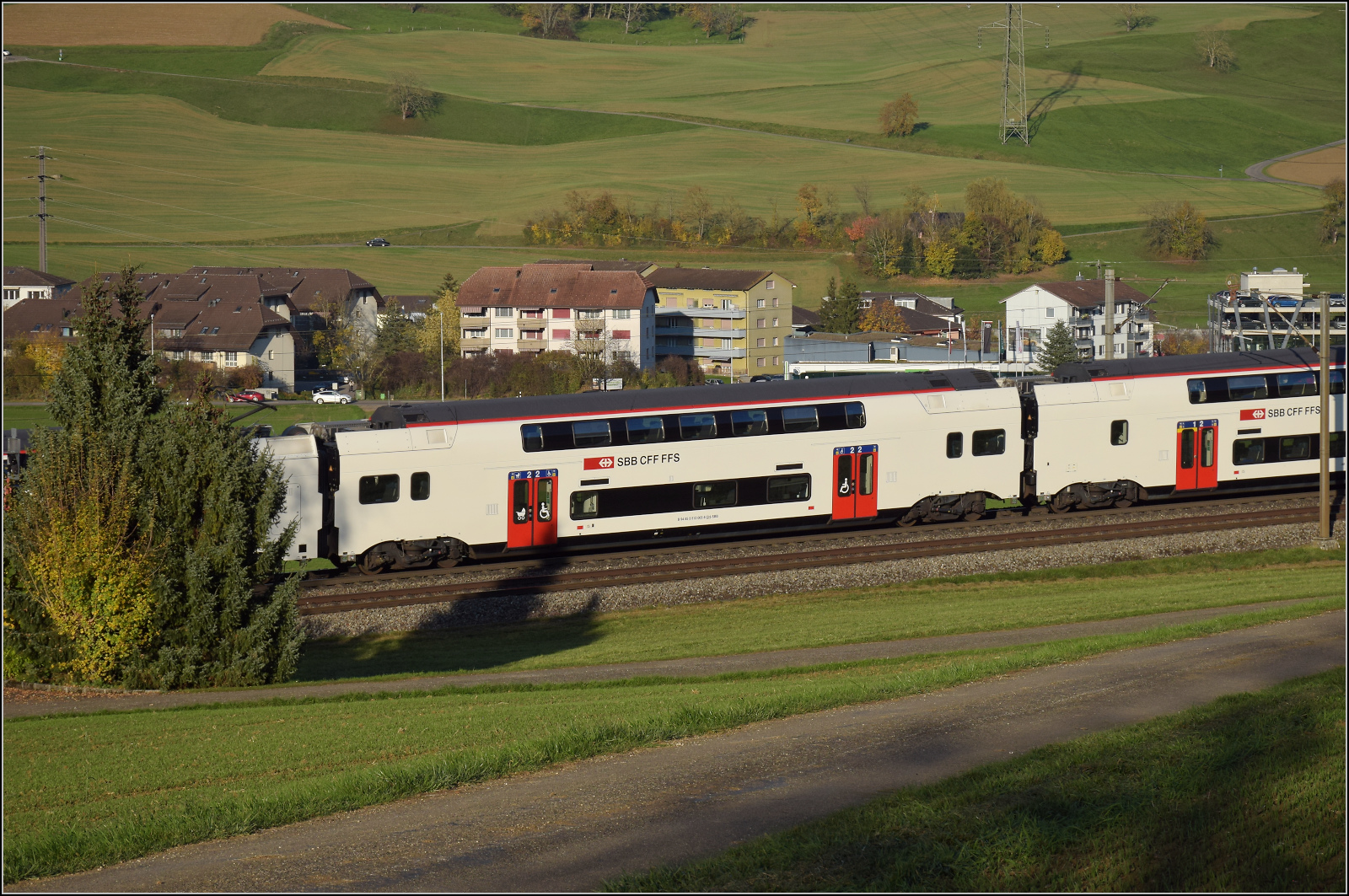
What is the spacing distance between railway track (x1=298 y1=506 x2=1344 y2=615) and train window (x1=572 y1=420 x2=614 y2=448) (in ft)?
11.8

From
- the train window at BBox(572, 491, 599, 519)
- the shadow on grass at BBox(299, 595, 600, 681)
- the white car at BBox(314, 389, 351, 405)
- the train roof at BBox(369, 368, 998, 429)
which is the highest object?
the white car at BBox(314, 389, 351, 405)

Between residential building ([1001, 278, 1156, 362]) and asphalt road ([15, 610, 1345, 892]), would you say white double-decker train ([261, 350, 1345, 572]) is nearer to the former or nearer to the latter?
asphalt road ([15, 610, 1345, 892])

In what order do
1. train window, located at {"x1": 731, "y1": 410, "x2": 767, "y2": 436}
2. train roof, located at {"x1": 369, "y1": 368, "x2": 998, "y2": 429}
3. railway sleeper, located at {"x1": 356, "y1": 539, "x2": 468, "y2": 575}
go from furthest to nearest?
train window, located at {"x1": 731, "y1": 410, "x2": 767, "y2": 436}, train roof, located at {"x1": 369, "y1": 368, "x2": 998, "y2": 429}, railway sleeper, located at {"x1": 356, "y1": 539, "x2": 468, "y2": 575}

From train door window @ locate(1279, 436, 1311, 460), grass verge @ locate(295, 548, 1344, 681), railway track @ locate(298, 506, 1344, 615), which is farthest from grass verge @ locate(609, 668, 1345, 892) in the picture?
train door window @ locate(1279, 436, 1311, 460)

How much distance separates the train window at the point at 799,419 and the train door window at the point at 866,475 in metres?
1.97

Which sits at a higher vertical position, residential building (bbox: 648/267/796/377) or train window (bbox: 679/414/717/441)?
residential building (bbox: 648/267/796/377)

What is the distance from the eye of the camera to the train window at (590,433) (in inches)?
1358

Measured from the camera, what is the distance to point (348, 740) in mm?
18672

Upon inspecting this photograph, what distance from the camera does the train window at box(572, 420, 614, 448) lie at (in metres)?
34.5

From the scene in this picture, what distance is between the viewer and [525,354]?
103625 millimetres

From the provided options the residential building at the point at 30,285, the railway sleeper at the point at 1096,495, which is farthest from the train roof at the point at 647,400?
the residential building at the point at 30,285

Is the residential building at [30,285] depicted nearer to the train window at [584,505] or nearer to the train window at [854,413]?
the train window at [584,505]

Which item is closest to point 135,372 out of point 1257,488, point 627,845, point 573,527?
point 573,527

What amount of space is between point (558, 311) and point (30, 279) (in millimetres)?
43541
